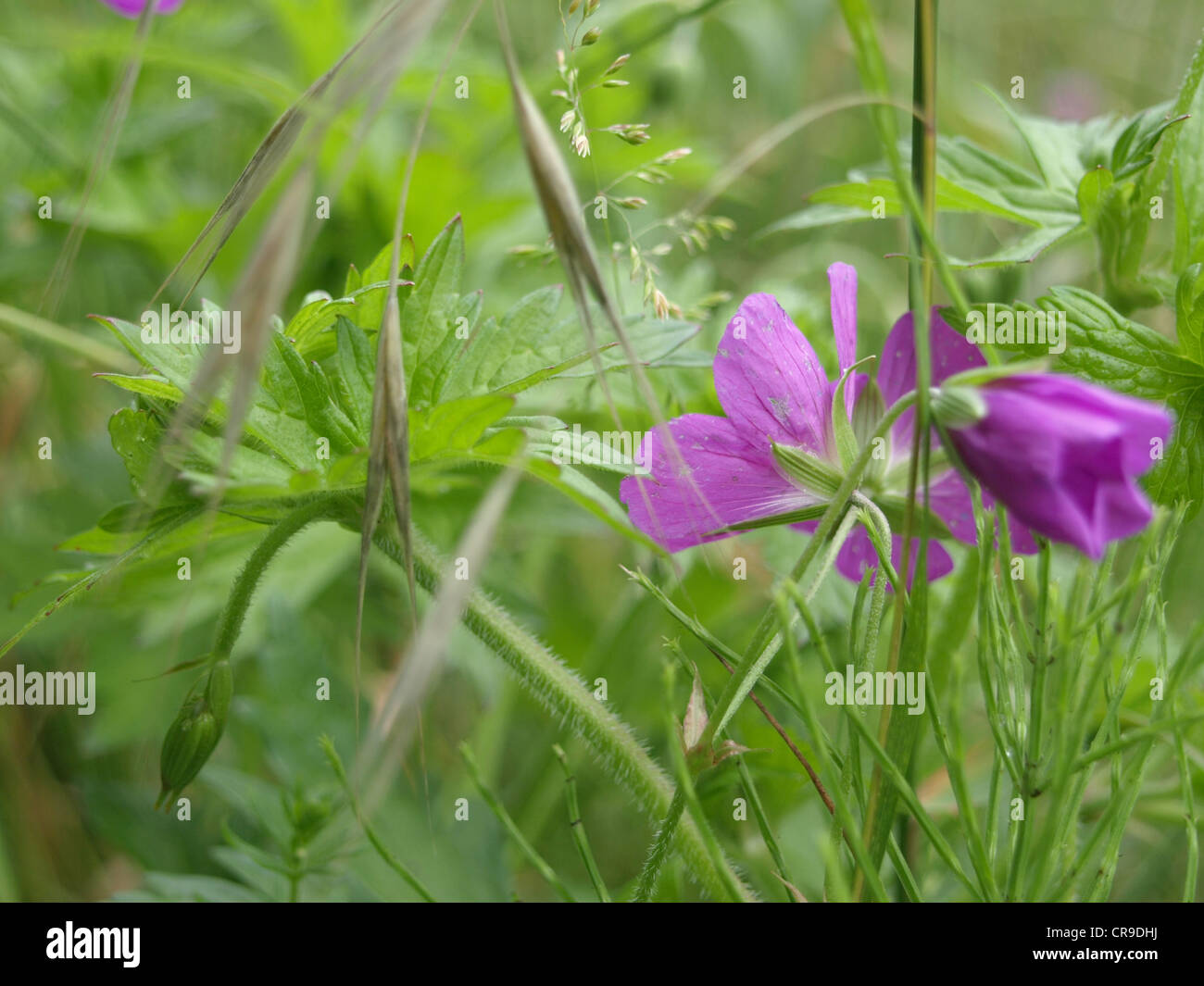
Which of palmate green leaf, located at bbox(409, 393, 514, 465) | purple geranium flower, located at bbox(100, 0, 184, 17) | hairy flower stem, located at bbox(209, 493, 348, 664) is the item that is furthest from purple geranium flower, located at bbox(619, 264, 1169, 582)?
purple geranium flower, located at bbox(100, 0, 184, 17)

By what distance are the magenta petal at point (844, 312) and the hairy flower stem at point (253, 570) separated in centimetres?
39

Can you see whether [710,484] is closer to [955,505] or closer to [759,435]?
[759,435]

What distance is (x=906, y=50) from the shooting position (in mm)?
2363

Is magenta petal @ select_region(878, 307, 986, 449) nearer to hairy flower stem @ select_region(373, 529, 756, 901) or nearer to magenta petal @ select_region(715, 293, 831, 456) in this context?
magenta petal @ select_region(715, 293, 831, 456)

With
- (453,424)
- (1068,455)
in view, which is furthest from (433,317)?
(1068,455)

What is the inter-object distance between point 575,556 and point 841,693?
1326 mm

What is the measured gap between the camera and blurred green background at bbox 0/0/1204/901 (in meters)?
1.15

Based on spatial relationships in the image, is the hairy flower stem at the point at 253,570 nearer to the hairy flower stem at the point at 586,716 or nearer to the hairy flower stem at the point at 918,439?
the hairy flower stem at the point at 586,716

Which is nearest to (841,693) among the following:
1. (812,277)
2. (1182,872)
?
(1182,872)

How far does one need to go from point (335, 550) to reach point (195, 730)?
25.1 inches

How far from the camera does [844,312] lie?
793 mm

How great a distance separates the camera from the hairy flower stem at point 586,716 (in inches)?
30.3

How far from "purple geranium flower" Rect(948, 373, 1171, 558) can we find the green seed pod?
54 centimetres

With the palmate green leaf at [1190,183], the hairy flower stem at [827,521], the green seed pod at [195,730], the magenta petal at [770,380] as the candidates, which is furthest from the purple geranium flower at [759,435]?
the green seed pod at [195,730]
